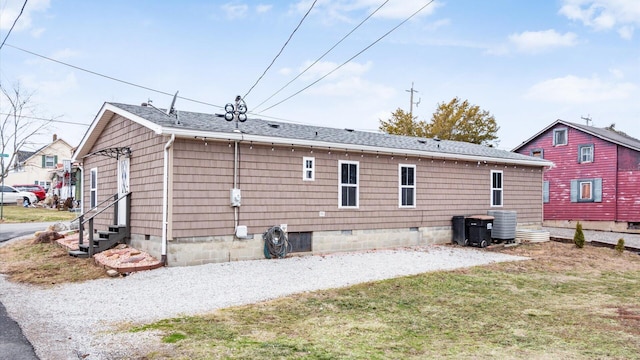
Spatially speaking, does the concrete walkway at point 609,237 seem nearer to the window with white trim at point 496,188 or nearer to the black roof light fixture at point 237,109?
the window with white trim at point 496,188

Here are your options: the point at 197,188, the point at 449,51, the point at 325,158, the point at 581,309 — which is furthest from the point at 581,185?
the point at 197,188

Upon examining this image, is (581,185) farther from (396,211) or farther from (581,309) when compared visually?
(581,309)

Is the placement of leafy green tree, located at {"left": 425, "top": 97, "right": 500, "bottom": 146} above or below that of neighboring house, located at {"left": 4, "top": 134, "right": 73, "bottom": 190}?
above

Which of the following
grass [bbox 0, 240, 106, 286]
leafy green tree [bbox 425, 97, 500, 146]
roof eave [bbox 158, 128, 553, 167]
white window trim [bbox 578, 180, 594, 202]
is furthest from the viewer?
leafy green tree [bbox 425, 97, 500, 146]

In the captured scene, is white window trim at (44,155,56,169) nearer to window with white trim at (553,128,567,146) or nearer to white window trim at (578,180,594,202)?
window with white trim at (553,128,567,146)

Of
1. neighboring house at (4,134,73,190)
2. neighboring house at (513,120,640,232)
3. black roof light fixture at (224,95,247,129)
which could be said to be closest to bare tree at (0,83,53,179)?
neighboring house at (4,134,73,190)

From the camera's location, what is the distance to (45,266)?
1057cm

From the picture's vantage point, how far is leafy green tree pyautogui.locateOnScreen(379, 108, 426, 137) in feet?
117

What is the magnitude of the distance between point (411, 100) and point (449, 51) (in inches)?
704

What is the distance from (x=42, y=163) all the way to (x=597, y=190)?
148 feet

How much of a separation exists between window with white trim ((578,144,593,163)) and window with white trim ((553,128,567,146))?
3.39 ft

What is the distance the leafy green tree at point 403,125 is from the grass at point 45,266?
26907 millimetres

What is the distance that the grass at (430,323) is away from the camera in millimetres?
5258

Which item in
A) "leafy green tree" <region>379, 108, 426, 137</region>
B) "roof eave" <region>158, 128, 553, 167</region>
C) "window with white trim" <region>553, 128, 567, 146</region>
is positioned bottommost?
"roof eave" <region>158, 128, 553, 167</region>
